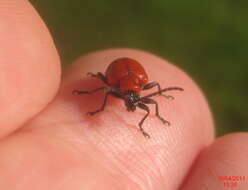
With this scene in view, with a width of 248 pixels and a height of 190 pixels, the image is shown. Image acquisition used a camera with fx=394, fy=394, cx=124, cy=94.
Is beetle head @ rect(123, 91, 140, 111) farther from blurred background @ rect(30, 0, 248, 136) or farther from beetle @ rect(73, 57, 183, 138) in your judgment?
blurred background @ rect(30, 0, 248, 136)

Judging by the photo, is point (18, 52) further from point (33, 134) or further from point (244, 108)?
point (244, 108)

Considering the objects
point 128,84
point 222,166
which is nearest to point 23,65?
point 128,84

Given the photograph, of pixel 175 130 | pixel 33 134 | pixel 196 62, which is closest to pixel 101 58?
pixel 175 130

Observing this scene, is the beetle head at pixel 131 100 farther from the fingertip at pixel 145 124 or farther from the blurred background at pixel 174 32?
the blurred background at pixel 174 32

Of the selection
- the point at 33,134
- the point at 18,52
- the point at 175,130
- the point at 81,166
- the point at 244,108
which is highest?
the point at 18,52

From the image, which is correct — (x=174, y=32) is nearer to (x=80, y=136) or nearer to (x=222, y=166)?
(x=222, y=166)

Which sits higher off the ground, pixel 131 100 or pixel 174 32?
pixel 174 32
